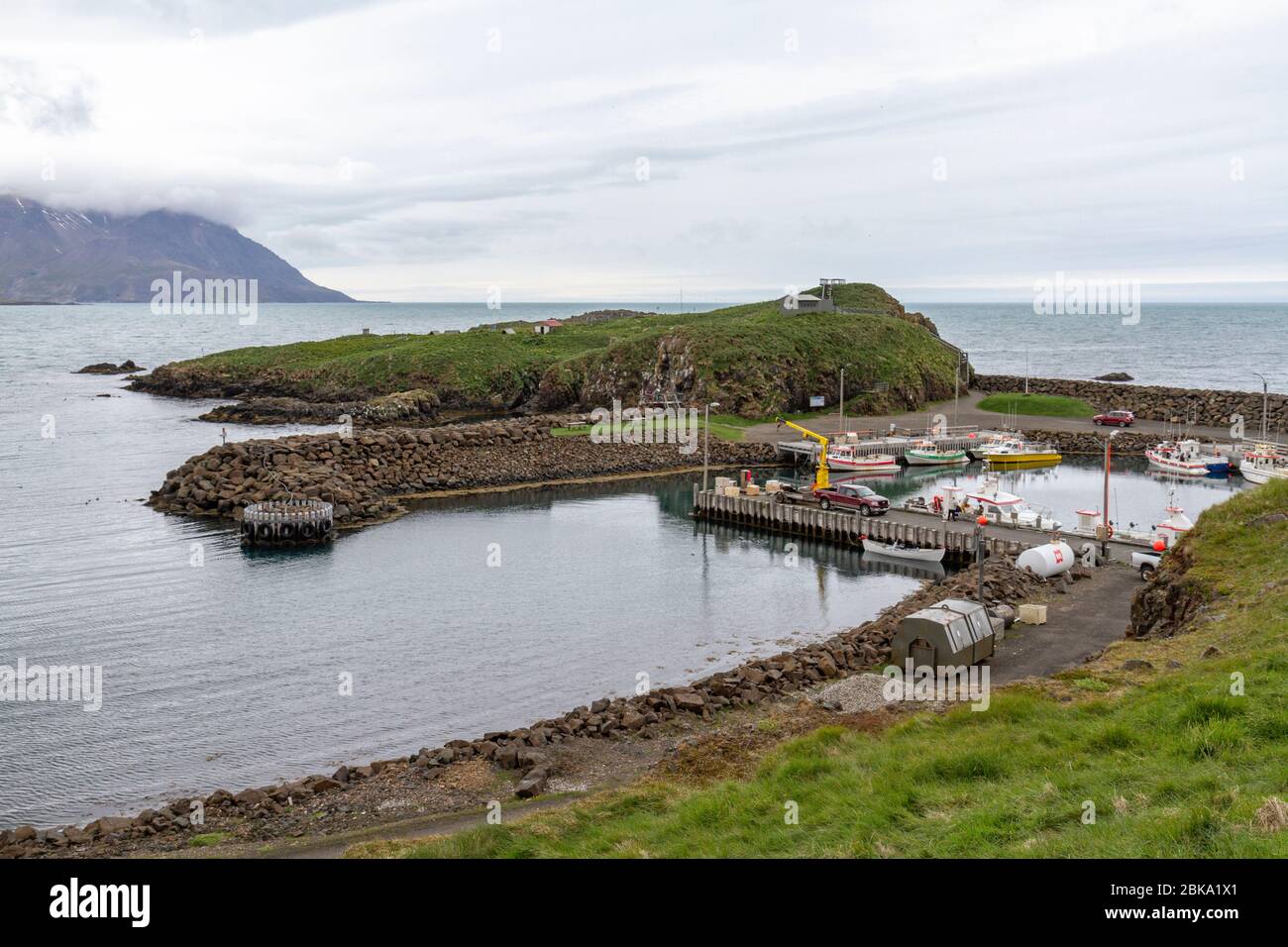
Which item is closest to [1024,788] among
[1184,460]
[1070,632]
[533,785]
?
[533,785]

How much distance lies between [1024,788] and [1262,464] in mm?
67462

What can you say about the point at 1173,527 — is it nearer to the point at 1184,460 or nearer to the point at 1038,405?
the point at 1184,460

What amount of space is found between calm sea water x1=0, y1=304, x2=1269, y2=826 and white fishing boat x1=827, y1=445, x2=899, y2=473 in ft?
23.4

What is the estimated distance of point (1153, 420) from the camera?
95.0 m

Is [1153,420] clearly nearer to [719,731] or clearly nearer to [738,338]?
[738,338]

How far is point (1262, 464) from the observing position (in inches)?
2773

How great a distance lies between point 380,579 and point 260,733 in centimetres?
1813

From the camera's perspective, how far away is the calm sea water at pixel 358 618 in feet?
90.6

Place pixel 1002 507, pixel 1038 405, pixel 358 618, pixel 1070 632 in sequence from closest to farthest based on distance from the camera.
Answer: pixel 1070 632 → pixel 358 618 → pixel 1002 507 → pixel 1038 405

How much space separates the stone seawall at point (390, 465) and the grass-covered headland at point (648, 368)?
61.3 feet

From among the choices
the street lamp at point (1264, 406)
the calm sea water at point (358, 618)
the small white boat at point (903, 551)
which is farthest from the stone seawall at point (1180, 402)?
the small white boat at point (903, 551)

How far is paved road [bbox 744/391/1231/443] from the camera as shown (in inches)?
3442

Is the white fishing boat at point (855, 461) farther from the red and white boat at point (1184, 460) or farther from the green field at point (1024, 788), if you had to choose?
the green field at point (1024, 788)
